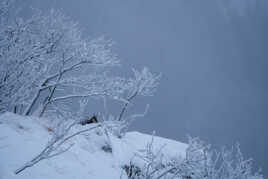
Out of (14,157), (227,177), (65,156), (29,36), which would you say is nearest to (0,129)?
(14,157)

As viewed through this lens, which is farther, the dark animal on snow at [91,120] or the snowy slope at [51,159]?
the dark animal on snow at [91,120]

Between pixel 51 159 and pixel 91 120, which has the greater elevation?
pixel 91 120

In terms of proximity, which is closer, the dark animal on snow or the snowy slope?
the snowy slope

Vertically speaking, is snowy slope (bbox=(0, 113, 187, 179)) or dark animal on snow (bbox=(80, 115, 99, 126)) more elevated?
dark animal on snow (bbox=(80, 115, 99, 126))

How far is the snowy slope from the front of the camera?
18.0 feet

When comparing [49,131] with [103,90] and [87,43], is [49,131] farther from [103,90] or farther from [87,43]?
[87,43]

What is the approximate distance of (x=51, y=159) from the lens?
22.2 ft

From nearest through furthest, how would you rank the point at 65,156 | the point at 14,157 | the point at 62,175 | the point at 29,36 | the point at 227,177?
the point at 14,157 → the point at 62,175 → the point at 65,156 → the point at 227,177 → the point at 29,36

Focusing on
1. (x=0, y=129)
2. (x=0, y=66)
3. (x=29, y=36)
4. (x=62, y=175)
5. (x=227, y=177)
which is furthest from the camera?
(x=29, y=36)

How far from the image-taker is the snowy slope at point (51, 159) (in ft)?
18.0

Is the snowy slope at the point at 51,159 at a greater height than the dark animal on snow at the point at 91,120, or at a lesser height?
lesser

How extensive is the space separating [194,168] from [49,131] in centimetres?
683

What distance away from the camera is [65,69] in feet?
35.2

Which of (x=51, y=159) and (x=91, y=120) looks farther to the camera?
(x=91, y=120)
